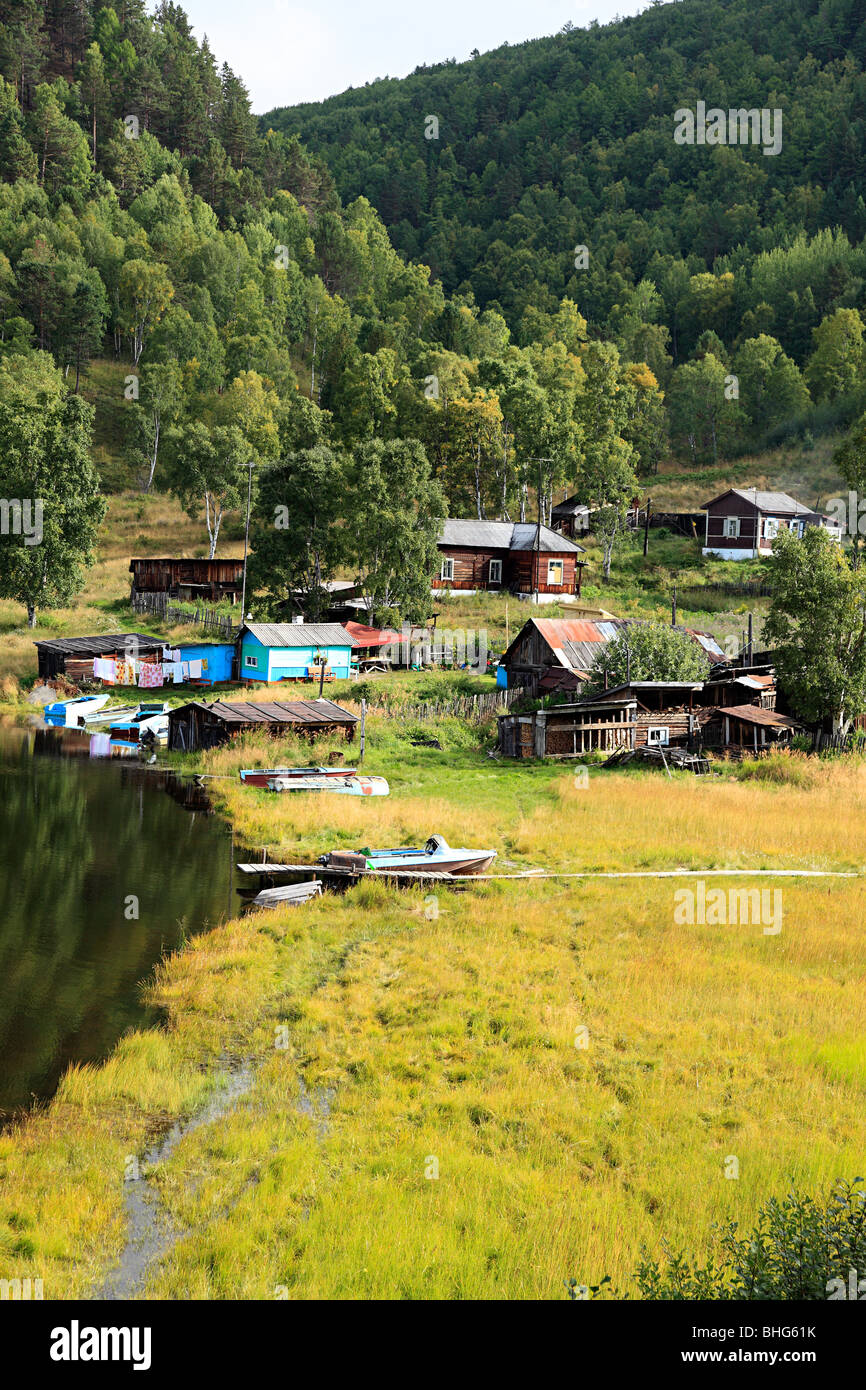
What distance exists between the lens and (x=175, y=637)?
6725 centimetres

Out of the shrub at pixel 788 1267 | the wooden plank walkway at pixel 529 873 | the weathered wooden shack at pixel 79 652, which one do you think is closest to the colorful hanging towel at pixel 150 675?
the weathered wooden shack at pixel 79 652

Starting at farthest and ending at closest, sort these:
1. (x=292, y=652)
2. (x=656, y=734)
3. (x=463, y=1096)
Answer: (x=292, y=652) < (x=656, y=734) < (x=463, y=1096)

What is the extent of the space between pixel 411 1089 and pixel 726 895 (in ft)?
42.3

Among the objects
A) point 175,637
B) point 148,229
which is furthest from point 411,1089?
point 148,229

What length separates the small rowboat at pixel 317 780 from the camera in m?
40.7

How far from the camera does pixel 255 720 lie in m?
47.5

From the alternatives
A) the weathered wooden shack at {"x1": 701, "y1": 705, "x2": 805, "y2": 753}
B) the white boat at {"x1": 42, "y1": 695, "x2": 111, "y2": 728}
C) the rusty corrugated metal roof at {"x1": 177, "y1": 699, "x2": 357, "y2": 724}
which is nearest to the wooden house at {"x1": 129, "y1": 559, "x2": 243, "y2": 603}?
the white boat at {"x1": 42, "y1": 695, "x2": 111, "y2": 728}

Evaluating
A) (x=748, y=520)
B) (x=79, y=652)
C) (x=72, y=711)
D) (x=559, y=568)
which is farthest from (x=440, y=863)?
(x=748, y=520)

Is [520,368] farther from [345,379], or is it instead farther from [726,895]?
[726,895]

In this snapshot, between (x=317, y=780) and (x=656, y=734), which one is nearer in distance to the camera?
(x=317, y=780)

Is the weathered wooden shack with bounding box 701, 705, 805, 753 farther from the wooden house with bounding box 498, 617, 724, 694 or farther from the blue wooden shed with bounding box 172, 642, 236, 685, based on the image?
the blue wooden shed with bounding box 172, 642, 236, 685

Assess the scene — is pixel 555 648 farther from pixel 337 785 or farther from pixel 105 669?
pixel 105 669

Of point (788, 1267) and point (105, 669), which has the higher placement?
point (105, 669)

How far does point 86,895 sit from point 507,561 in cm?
5796
